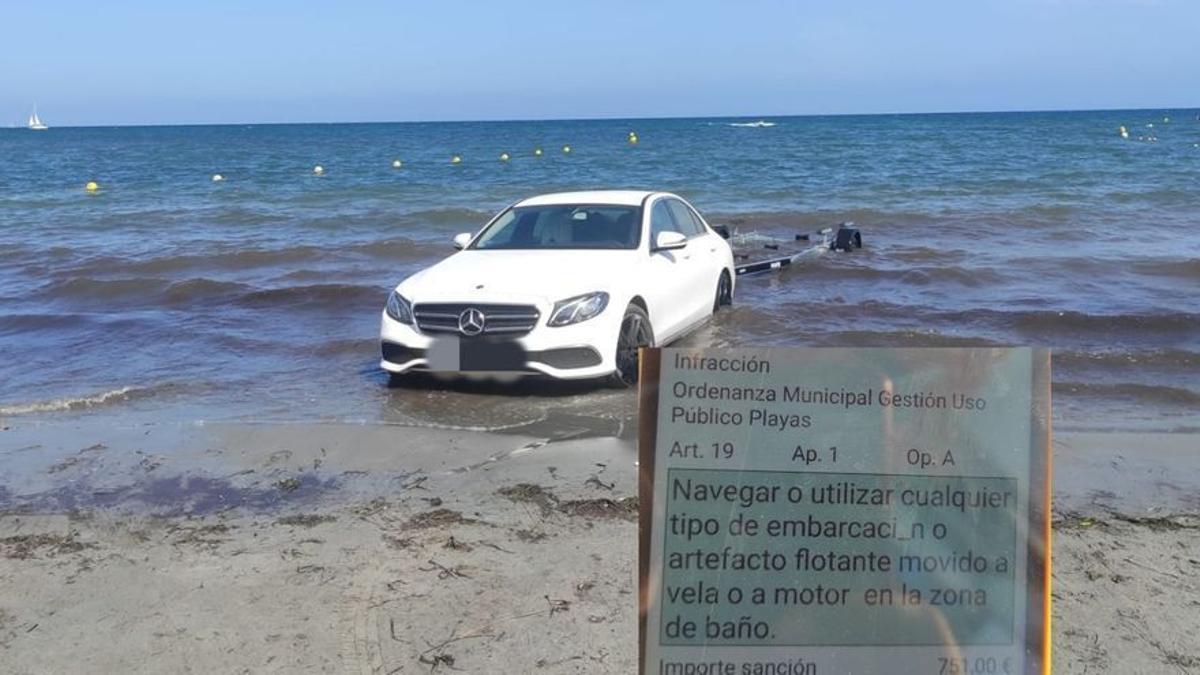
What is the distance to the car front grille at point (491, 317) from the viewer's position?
787 cm

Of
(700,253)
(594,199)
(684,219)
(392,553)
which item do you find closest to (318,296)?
(594,199)

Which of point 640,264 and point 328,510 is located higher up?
point 640,264

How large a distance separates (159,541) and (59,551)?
424 millimetres

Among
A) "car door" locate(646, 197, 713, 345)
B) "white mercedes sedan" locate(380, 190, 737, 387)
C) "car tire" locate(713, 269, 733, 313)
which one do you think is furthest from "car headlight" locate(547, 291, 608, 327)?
"car tire" locate(713, 269, 733, 313)

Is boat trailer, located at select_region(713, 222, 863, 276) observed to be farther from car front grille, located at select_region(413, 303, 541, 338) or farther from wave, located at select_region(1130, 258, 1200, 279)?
car front grille, located at select_region(413, 303, 541, 338)

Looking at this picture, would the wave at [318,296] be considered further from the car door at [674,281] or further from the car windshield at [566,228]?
the car door at [674,281]

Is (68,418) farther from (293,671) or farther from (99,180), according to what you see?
(99,180)

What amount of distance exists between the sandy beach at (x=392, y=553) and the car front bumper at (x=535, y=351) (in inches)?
35.0

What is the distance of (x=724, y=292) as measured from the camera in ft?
36.7

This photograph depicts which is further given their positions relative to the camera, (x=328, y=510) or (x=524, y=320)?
(x=524, y=320)

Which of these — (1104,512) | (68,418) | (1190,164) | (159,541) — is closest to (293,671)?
(159,541)

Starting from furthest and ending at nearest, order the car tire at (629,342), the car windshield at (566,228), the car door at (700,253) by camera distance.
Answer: the car door at (700,253), the car windshield at (566,228), the car tire at (629,342)

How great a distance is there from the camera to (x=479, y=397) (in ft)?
26.5

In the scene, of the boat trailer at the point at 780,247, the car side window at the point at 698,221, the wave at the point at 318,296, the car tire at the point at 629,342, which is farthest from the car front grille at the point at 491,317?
the boat trailer at the point at 780,247
